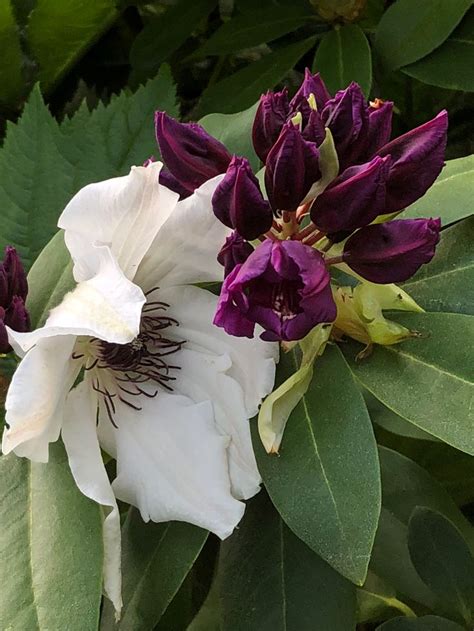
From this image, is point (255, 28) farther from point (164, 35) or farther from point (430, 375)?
point (430, 375)

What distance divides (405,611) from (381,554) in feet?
0.22

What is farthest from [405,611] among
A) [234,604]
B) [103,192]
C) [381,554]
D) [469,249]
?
[103,192]

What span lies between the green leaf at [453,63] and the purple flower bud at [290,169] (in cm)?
42

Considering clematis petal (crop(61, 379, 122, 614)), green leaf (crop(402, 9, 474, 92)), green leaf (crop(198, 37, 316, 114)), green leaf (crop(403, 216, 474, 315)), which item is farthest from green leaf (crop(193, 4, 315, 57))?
clematis petal (crop(61, 379, 122, 614))

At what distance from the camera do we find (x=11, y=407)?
42 cm

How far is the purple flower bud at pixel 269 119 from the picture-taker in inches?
18.4

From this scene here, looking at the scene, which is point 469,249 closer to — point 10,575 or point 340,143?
point 340,143

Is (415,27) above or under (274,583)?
above

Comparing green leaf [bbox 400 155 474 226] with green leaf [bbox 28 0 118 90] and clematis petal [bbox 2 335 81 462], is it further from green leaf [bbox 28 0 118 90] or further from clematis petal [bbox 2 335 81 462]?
green leaf [bbox 28 0 118 90]

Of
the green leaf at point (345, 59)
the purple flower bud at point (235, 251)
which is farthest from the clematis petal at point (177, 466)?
the green leaf at point (345, 59)

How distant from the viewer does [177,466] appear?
499mm

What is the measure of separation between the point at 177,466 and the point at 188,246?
130 mm

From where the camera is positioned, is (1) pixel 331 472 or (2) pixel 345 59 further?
(2) pixel 345 59

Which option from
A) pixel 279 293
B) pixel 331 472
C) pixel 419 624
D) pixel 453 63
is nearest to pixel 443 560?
pixel 419 624
